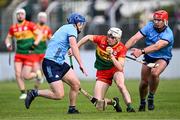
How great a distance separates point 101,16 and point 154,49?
15.8 m

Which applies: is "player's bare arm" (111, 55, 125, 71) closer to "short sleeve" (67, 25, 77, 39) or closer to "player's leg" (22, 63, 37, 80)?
"short sleeve" (67, 25, 77, 39)

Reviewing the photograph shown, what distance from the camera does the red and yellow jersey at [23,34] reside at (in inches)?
1075

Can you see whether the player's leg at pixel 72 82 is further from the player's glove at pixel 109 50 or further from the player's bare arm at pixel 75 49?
the player's glove at pixel 109 50

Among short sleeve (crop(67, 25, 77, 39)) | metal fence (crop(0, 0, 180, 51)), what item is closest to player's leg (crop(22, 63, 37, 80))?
metal fence (crop(0, 0, 180, 51))

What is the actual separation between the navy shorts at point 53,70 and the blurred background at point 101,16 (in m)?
15.8

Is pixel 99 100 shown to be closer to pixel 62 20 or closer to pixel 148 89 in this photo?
pixel 148 89

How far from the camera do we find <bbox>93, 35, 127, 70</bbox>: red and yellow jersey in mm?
19578

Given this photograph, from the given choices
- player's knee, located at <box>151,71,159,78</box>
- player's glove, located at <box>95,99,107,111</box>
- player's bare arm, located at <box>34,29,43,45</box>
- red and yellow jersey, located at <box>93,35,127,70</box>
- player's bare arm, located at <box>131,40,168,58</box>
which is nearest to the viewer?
red and yellow jersey, located at <box>93,35,127,70</box>

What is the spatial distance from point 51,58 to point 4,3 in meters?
17.4

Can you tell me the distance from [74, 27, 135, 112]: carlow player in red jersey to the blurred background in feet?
49.5

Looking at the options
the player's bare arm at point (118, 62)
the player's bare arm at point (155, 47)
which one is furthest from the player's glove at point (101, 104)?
the player's bare arm at point (155, 47)

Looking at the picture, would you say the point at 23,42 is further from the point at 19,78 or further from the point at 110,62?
the point at 110,62

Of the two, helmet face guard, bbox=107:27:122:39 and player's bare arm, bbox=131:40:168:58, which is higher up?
helmet face guard, bbox=107:27:122:39

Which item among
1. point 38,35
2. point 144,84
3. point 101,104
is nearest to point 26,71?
point 38,35
